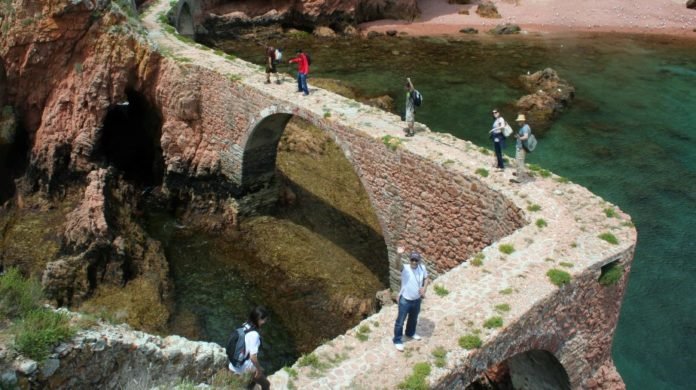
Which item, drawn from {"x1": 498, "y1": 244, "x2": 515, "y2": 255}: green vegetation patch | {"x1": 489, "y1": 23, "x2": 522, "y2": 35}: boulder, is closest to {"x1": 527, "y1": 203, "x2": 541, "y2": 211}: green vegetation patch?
{"x1": 498, "y1": 244, "x2": 515, "y2": 255}: green vegetation patch

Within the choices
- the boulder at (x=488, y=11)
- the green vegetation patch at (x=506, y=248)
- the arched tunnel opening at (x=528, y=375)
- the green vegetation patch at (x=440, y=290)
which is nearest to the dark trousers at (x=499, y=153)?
the green vegetation patch at (x=506, y=248)

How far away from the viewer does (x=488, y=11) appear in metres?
49.7

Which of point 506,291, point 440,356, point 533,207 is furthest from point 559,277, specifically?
point 440,356

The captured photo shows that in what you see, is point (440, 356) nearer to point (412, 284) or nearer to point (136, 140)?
point (412, 284)

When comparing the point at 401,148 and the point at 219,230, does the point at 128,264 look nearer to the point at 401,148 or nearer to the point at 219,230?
the point at 219,230

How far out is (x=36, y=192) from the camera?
21531 mm

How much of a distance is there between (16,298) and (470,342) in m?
6.46

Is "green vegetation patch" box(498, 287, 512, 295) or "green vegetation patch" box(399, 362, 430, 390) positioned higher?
"green vegetation patch" box(498, 287, 512, 295)

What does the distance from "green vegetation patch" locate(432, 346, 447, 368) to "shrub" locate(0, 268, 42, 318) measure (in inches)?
222

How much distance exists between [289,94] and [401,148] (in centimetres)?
494

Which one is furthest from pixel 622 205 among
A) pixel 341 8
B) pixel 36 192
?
pixel 341 8

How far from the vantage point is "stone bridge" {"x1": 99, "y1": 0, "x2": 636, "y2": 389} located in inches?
→ 386

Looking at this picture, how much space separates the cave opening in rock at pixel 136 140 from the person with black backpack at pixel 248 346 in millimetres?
→ 15493

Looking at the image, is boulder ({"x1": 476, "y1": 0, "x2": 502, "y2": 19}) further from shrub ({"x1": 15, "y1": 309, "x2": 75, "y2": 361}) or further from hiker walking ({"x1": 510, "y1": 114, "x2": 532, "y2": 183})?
shrub ({"x1": 15, "y1": 309, "x2": 75, "y2": 361})
